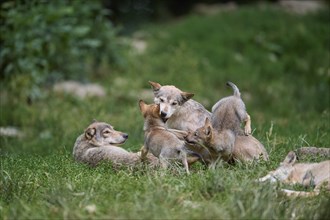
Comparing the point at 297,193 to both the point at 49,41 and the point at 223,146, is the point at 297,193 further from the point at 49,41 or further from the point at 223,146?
the point at 49,41

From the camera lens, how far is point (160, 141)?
7523mm

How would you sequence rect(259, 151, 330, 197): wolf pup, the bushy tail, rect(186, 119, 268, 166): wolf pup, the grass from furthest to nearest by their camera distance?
1. rect(186, 119, 268, 166): wolf pup
2. rect(259, 151, 330, 197): wolf pup
3. the bushy tail
4. the grass

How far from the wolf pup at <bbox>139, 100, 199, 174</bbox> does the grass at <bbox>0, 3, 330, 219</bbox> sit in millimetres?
264

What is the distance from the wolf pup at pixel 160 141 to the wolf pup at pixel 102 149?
187 mm

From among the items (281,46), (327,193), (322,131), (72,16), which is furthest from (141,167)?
(281,46)

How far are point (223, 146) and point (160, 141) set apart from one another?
677 mm

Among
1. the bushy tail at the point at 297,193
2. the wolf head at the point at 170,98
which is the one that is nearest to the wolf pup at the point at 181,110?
the wolf head at the point at 170,98

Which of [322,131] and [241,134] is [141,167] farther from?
[322,131]

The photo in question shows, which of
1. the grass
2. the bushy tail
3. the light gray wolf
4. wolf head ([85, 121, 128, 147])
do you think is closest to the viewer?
the grass

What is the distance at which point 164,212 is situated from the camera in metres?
5.56

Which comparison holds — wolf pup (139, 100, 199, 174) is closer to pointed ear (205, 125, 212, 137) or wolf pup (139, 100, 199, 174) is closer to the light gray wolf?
pointed ear (205, 125, 212, 137)

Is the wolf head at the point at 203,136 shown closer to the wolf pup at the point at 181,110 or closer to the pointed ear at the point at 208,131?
the pointed ear at the point at 208,131

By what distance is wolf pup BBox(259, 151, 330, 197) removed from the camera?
653cm

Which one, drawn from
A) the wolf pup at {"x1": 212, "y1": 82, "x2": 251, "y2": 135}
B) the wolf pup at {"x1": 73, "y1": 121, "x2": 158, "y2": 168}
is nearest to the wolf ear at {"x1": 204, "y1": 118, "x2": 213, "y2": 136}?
the wolf pup at {"x1": 212, "y1": 82, "x2": 251, "y2": 135}
